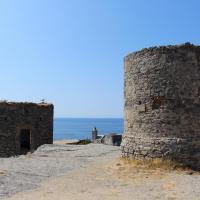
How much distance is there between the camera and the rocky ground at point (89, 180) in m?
9.27

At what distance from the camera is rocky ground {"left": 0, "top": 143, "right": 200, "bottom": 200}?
9.27m

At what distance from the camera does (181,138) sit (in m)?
12.7

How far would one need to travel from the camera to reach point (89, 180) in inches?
436

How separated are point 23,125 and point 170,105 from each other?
11.7 metres

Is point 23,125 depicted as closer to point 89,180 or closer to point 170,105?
point 170,105

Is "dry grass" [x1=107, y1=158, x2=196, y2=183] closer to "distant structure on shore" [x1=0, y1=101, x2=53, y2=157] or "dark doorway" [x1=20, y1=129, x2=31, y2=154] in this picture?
"distant structure on shore" [x1=0, y1=101, x2=53, y2=157]

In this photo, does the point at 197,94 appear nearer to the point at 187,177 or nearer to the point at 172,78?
the point at 172,78

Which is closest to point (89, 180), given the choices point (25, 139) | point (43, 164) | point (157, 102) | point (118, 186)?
point (118, 186)

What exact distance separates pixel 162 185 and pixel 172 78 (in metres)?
3.91

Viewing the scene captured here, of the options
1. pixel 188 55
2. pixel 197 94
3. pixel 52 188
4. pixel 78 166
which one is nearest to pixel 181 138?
pixel 197 94

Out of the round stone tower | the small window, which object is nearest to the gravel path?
the round stone tower

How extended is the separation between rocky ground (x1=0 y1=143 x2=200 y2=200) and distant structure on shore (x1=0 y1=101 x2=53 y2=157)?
729cm

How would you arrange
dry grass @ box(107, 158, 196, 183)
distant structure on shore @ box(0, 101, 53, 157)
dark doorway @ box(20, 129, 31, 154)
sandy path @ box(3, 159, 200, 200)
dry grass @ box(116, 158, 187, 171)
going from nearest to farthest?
1. sandy path @ box(3, 159, 200, 200)
2. dry grass @ box(107, 158, 196, 183)
3. dry grass @ box(116, 158, 187, 171)
4. distant structure on shore @ box(0, 101, 53, 157)
5. dark doorway @ box(20, 129, 31, 154)

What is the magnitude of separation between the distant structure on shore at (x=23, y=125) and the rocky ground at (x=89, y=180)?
7.29 metres
